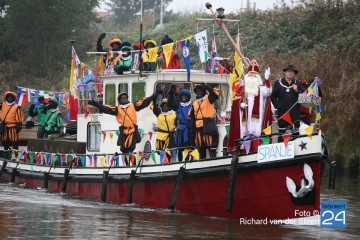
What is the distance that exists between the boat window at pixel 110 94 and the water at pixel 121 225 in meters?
2.50

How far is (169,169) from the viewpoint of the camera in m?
19.0

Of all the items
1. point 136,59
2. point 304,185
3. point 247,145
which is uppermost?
point 136,59

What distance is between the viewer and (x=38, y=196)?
22.0 m

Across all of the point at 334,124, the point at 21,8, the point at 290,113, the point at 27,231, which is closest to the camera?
the point at 27,231

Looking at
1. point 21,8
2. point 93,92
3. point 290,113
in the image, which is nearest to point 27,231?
point 290,113

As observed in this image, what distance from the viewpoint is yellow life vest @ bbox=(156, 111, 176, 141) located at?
20203 mm

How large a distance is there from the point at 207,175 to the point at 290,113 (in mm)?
1764

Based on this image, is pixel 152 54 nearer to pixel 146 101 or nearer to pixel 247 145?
pixel 146 101

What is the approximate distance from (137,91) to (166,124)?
1.53 metres

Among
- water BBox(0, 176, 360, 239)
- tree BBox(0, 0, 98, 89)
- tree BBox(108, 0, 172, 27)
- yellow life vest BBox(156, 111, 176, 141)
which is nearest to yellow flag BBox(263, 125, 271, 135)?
water BBox(0, 176, 360, 239)

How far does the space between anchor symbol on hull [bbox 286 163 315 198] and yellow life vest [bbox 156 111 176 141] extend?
399cm

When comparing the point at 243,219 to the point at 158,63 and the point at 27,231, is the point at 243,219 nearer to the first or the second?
the point at 27,231

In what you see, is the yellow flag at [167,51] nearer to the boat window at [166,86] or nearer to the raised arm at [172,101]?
the boat window at [166,86]

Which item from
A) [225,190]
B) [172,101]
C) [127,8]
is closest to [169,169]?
[225,190]
